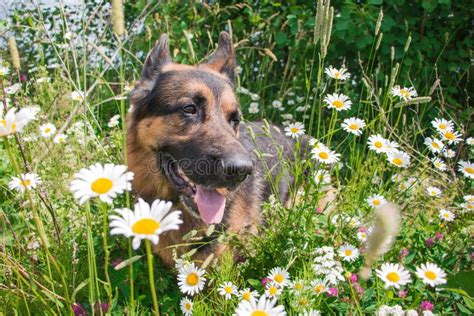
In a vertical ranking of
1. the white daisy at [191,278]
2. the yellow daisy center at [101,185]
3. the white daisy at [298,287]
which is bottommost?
the white daisy at [191,278]

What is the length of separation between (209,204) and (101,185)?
1.56 meters

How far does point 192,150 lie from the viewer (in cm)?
266

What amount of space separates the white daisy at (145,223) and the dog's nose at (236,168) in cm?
130

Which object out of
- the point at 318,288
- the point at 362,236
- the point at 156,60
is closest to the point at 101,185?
the point at 318,288

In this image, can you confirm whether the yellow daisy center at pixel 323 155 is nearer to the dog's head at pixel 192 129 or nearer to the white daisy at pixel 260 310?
the dog's head at pixel 192 129

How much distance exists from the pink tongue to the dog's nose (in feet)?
0.94

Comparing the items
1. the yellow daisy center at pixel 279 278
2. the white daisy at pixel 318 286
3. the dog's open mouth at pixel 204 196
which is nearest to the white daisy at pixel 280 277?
the yellow daisy center at pixel 279 278

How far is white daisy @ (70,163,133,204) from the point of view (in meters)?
1.07

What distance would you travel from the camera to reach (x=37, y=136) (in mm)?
3473

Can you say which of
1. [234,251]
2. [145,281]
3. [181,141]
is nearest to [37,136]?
[181,141]

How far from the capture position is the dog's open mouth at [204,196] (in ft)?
8.59

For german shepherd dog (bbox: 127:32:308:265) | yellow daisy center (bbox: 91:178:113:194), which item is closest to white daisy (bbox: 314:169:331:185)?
german shepherd dog (bbox: 127:32:308:265)

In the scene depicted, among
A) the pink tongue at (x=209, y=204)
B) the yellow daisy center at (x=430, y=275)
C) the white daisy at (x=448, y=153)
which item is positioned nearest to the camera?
the yellow daisy center at (x=430, y=275)

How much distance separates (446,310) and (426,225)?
0.58 m
